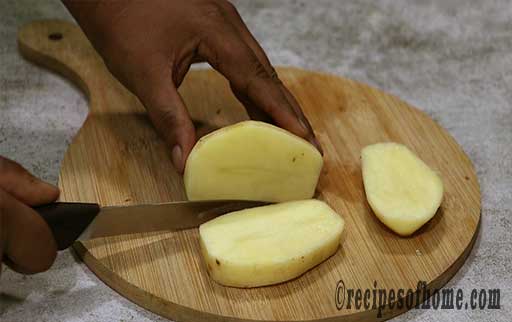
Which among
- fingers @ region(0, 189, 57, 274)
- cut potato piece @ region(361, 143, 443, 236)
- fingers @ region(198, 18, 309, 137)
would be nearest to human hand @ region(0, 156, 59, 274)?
fingers @ region(0, 189, 57, 274)

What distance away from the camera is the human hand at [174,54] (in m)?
1.61

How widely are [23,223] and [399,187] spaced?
0.79 metres

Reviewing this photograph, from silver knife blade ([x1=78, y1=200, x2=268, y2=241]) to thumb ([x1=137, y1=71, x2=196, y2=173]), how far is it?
9 cm

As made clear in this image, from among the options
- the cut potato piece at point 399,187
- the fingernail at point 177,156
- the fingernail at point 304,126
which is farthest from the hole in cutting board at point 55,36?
the cut potato piece at point 399,187

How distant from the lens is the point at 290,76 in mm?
2014

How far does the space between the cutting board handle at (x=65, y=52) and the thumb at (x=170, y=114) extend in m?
0.36

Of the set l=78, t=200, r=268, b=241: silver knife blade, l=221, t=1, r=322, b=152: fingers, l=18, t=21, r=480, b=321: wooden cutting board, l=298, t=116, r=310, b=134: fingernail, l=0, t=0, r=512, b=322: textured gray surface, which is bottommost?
l=0, t=0, r=512, b=322: textured gray surface

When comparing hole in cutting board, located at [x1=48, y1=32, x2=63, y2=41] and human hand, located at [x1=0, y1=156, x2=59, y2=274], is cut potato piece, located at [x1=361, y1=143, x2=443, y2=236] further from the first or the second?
hole in cutting board, located at [x1=48, y1=32, x2=63, y2=41]

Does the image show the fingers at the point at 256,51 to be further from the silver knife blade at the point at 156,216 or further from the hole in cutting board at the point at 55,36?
the hole in cutting board at the point at 55,36

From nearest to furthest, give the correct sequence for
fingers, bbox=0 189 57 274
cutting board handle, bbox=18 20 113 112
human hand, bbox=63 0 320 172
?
fingers, bbox=0 189 57 274
human hand, bbox=63 0 320 172
cutting board handle, bbox=18 20 113 112

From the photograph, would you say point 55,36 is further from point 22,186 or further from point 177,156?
point 22,186

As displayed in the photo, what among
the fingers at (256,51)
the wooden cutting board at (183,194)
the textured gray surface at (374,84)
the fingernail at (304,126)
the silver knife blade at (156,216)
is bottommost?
the textured gray surface at (374,84)

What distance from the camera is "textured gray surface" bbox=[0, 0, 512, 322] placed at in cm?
149

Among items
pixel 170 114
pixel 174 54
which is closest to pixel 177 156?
pixel 170 114
